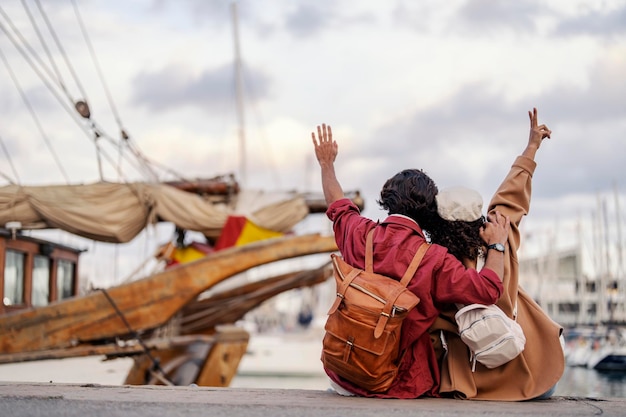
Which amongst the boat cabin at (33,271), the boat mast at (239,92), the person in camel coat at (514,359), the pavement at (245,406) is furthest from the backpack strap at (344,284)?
the boat mast at (239,92)

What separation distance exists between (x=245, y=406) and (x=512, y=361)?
132 cm

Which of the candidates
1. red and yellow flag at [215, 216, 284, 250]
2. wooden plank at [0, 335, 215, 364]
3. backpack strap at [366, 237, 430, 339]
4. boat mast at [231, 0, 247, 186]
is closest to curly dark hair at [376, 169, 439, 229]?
backpack strap at [366, 237, 430, 339]

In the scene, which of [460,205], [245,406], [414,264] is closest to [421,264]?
[414,264]

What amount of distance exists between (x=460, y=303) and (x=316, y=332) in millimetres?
47555

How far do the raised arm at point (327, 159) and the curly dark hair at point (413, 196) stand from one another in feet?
1.46

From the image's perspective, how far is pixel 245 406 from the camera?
355 centimetres

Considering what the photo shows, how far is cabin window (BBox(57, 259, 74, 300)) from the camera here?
48.0ft

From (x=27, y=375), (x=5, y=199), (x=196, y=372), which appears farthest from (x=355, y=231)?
(x=196, y=372)

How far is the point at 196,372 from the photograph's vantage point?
14.1 meters

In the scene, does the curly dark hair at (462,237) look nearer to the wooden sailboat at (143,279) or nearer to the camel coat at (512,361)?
the camel coat at (512,361)

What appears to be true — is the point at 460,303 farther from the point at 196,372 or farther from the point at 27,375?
the point at 196,372

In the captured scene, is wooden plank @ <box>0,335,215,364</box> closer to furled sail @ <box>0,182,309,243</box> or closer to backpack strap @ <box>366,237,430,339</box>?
furled sail @ <box>0,182,309,243</box>

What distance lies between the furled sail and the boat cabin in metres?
0.44

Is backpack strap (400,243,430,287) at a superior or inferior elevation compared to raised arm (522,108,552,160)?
inferior
